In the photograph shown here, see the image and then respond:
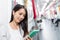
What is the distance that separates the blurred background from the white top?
0.14 feet

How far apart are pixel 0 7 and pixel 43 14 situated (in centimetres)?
30

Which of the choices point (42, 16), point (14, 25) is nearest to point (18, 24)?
point (14, 25)

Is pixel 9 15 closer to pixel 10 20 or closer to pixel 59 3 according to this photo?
pixel 10 20

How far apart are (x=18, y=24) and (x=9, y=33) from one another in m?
0.09

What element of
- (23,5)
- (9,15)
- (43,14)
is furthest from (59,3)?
(9,15)

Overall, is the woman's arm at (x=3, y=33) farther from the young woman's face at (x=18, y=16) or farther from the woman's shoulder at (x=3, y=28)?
the young woman's face at (x=18, y=16)

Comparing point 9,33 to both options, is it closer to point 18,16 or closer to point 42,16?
point 18,16

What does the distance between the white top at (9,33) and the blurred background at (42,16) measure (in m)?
0.04

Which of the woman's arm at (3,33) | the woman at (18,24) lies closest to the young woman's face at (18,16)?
the woman at (18,24)

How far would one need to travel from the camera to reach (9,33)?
900mm

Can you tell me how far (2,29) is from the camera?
897mm

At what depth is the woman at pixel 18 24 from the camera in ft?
2.97

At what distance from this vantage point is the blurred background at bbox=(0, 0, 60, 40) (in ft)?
2.94

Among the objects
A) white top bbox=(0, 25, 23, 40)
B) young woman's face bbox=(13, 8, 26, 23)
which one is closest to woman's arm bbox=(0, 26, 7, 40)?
white top bbox=(0, 25, 23, 40)
